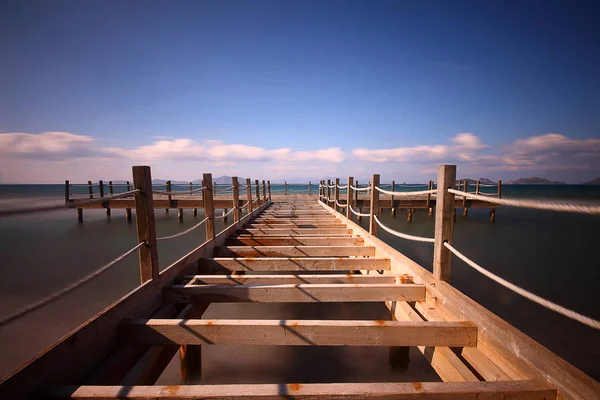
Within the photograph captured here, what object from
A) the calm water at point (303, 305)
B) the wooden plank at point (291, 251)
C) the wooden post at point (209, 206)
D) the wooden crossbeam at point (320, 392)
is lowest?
the calm water at point (303, 305)

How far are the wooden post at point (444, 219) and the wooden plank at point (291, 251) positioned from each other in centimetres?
166

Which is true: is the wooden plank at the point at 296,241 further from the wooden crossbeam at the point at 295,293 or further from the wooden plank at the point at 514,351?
the wooden plank at the point at 514,351

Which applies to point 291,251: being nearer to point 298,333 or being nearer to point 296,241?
point 296,241

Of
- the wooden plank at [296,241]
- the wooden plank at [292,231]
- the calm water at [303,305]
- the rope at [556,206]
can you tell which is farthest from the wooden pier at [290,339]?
the wooden plank at [292,231]

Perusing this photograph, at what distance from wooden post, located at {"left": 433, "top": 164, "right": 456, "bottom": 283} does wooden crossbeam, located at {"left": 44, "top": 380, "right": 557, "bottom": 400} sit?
1070 mm

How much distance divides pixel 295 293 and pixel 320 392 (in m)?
1.21

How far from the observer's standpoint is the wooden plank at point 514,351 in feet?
4.05

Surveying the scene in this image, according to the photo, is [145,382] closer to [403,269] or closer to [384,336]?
[384,336]

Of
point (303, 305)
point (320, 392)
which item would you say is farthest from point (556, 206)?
point (303, 305)

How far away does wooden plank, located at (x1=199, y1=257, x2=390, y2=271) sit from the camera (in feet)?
11.0

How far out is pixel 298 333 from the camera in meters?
1.78

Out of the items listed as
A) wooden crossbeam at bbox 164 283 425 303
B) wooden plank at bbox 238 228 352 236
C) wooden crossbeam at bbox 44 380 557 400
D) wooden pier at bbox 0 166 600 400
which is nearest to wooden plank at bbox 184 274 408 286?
wooden pier at bbox 0 166 600 400

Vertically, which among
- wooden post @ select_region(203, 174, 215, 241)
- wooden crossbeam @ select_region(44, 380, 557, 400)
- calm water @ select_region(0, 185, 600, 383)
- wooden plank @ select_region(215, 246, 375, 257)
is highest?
wooden post @ select_region(203, 174, 215, 241)

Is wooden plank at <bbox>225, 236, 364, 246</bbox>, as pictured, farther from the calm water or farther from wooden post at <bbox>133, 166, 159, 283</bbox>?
wooden post at <bbox>133, 166, 159, 283</bbox>
